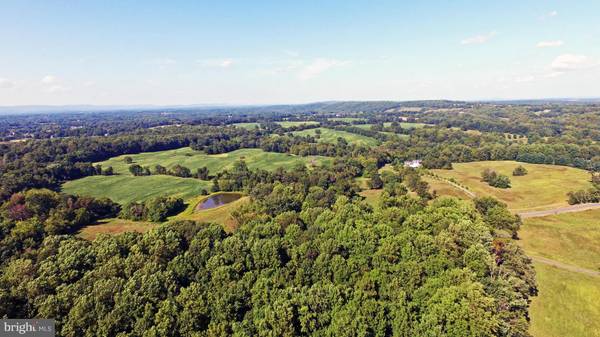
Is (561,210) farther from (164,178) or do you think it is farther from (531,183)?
(164,178)

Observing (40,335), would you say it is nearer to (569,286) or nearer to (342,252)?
(342,252)

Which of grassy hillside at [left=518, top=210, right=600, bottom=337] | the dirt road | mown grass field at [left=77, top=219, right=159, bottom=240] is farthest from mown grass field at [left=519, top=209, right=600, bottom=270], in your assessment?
mown grass field at [left=77, top=219, right=159, bottom=240]

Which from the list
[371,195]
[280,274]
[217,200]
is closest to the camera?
[280,274]

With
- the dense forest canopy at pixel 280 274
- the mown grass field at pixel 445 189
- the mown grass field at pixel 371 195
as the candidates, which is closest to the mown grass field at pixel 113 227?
the dense forest canopy at pixel 280 274

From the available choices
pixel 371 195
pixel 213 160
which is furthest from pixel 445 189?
pixel 213 160

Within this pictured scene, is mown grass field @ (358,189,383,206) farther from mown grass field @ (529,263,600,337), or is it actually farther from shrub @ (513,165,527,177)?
shrub @ (513,165,527,177)

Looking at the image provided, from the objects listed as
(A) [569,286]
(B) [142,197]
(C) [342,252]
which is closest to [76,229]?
(B) [142,197]
